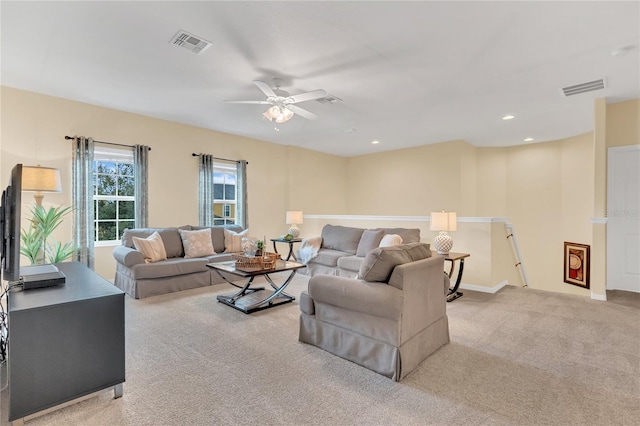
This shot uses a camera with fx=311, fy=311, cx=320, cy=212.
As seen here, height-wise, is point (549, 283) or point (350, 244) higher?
point (350, 244)

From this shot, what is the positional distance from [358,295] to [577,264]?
650 centimetres

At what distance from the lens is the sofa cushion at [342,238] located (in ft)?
18.2

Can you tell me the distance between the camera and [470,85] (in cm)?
393

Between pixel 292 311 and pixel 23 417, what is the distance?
240 centimetres

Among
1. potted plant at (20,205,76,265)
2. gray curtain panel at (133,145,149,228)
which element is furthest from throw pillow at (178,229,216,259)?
potted plant at (20,205,76,265)

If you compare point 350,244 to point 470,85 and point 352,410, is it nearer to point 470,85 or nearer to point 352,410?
point 470,85

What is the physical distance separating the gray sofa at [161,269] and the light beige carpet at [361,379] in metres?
0.91

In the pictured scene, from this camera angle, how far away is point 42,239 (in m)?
4.02

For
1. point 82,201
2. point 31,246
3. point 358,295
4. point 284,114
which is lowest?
point 358,295

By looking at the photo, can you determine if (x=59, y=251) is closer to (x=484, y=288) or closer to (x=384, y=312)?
(x=384, y=312)

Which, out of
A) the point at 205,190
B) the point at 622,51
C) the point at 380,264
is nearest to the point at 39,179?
the point at 205,190

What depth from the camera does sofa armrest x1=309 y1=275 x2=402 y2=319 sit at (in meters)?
2.25

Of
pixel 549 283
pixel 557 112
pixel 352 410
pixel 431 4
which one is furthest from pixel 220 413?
pixel 549 283

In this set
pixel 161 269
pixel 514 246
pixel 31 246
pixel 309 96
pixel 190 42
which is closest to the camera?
pixel 190 42
